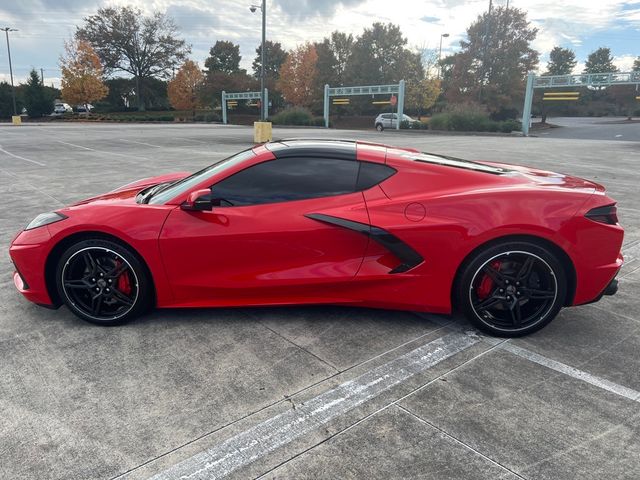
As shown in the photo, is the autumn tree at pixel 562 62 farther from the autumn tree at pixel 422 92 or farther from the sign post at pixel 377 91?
the sign post at pixel 377 91

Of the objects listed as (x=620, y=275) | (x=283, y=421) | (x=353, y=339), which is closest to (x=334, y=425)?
(x=283, y=421)

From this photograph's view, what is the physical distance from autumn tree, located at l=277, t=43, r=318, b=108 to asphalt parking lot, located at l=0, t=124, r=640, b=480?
61.9 meters

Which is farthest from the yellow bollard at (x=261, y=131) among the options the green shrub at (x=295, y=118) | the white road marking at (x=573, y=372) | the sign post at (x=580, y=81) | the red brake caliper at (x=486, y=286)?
the green shrub at (x=295, y=118)

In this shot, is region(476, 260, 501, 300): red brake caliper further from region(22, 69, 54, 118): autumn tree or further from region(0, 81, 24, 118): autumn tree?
region(0, 81, 24, 118): autumn tree

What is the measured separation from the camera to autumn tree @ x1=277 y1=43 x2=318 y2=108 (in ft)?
203

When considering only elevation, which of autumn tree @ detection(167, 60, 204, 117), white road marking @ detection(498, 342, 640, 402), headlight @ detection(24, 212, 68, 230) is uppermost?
autumn tree @ detection(167, 60, 204, 117)

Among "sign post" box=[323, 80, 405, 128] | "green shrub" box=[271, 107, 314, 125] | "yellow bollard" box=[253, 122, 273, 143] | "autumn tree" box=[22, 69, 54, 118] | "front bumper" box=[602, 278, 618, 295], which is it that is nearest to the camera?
"front bumper" box=[602, 278, 618, 295]

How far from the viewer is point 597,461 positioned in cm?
220

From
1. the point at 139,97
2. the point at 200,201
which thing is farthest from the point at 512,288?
the point at 139,97

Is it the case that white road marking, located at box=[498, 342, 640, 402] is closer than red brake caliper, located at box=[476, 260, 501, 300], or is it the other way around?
white road marking, located at box=[498, 342, 640, 402]

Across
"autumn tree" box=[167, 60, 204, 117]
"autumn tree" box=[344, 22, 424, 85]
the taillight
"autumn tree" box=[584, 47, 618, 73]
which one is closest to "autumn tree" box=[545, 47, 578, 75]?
"autumn tree" box=[584, 47, 618, 73]

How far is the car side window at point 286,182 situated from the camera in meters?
3.38

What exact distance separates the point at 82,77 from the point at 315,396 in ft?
205

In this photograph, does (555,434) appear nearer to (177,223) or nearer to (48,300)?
(177,223)
